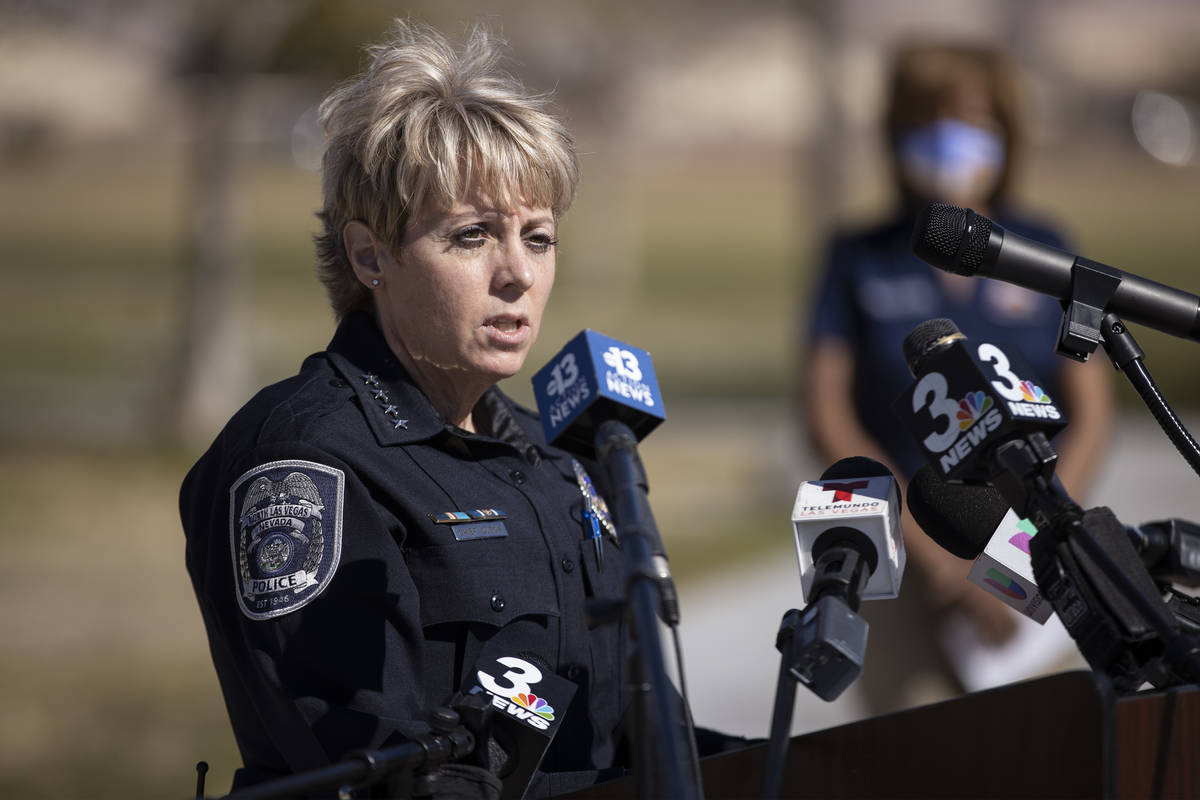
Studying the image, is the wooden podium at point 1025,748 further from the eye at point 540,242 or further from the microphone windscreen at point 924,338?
the eye at point 540,242

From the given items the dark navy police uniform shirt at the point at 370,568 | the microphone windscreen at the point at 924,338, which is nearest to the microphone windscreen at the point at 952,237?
the microphone windscreen at the point at 924,338

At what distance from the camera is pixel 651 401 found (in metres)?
1.90

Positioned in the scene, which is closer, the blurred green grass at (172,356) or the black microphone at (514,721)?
the black microphone at (514,721)

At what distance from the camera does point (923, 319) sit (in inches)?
169

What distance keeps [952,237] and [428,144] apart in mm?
903

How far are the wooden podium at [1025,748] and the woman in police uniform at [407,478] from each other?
22.4 inches

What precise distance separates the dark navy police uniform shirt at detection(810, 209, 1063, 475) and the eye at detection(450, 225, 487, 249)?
2129mm

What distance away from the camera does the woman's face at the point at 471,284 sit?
2.39 meters

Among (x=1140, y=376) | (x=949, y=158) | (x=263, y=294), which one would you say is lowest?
(x=1140, y=376)

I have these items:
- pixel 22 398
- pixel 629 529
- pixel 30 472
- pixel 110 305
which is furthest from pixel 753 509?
pixel 110 305

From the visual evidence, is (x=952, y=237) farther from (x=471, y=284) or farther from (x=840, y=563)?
(x=471, y=284)

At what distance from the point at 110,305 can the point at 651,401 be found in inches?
1000

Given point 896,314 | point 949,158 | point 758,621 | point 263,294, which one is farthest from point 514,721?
point 263,294

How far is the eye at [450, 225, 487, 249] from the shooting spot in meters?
2.40
